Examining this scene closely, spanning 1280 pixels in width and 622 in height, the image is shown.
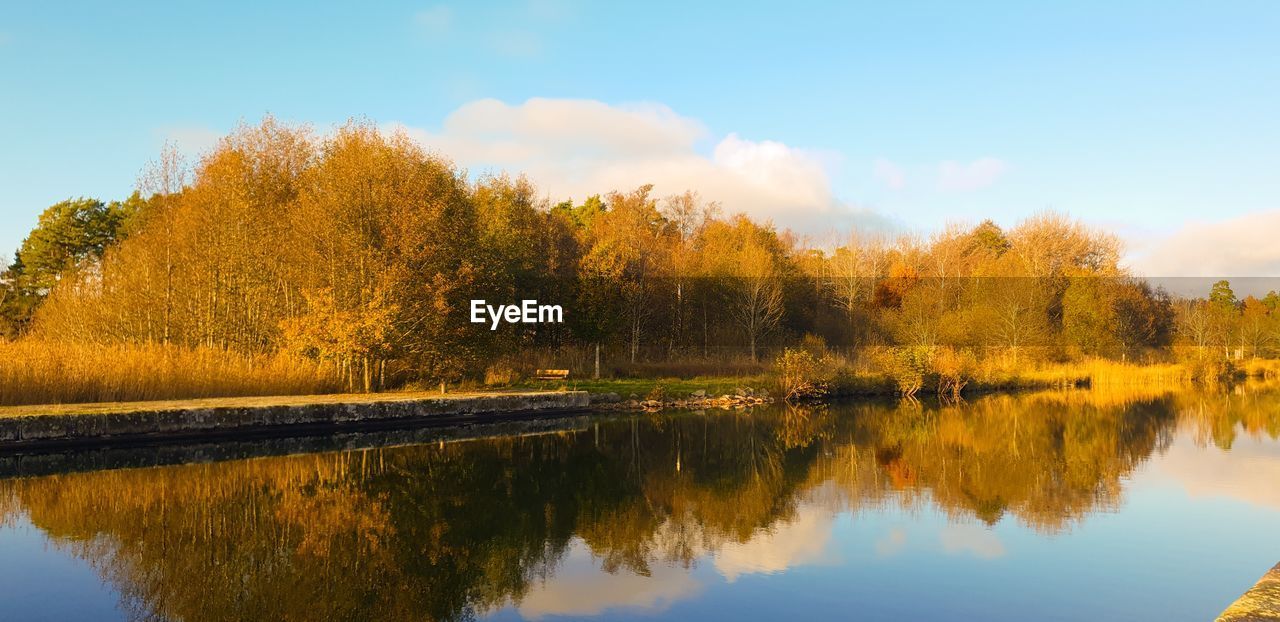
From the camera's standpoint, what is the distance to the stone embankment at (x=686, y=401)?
30.9 meters

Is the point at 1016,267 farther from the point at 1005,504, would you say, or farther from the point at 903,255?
the point at 1005,504

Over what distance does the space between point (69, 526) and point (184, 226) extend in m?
20.3

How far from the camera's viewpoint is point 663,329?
159 feet

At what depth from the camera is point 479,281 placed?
30.4 metres

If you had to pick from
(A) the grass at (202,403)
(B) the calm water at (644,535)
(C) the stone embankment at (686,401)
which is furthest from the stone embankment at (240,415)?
(C) the stone embankment at (686,401)

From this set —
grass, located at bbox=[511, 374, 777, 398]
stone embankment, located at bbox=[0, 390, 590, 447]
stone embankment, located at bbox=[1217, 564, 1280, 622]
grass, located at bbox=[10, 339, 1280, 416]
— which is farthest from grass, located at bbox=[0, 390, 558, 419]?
stone embankment, located at bbox=[1217, 564, 1280, 622]

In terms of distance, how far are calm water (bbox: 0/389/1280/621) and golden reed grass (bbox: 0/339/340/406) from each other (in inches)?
267

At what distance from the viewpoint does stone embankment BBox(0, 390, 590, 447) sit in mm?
16234

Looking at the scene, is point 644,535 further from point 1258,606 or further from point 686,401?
point 686,401

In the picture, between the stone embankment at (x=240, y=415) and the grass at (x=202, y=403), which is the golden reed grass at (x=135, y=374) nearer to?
the grass at (x=202, y=403)

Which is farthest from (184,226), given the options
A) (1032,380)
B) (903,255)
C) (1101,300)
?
(903,255)

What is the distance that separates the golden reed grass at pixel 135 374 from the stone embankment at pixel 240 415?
1637 mm

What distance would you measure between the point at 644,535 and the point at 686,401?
22258 millimetres

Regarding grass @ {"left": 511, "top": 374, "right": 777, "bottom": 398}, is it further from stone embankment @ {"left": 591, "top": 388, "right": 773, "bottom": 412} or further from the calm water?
the calm water
